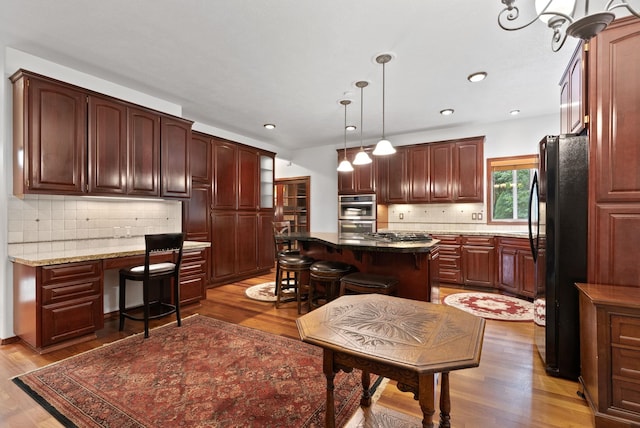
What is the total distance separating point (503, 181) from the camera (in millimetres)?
4965

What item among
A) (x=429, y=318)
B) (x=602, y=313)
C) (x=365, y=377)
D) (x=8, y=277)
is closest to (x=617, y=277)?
(x=602, y=313)

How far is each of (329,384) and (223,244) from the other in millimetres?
3971

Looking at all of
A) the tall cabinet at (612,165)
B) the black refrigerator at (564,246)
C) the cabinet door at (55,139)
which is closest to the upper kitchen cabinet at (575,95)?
the tall cabinet at (612,165)

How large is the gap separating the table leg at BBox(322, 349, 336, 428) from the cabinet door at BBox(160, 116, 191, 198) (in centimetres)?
328

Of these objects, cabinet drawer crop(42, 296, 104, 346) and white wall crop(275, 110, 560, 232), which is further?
white wall crop(275, 110, 560, 232)

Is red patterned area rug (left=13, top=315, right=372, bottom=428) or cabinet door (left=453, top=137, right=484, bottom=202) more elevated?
cabinet door (left=453, top=137, right=484, bottom=202)

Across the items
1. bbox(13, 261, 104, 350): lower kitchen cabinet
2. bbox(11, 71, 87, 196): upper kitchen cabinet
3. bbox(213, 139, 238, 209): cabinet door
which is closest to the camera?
bbox(13, 261, 104, 350): lower kitchen cabinet

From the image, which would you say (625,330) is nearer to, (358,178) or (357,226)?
(357,226)

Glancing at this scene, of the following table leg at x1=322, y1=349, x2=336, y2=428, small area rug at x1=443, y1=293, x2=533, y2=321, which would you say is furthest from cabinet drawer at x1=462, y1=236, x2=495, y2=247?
table leg at x1=322, y1=349, x2=336, y2=428

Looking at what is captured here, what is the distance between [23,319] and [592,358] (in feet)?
14.7

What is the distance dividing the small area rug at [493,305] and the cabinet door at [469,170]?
158 cm

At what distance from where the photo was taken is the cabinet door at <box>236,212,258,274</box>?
208 inches

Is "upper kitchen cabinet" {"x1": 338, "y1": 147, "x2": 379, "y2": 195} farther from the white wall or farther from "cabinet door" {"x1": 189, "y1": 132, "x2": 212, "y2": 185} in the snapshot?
"cabinet door" {"x1": 189, "y1": 132, "x2": 212, "y2": 185}

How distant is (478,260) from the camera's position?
15.1 ft
